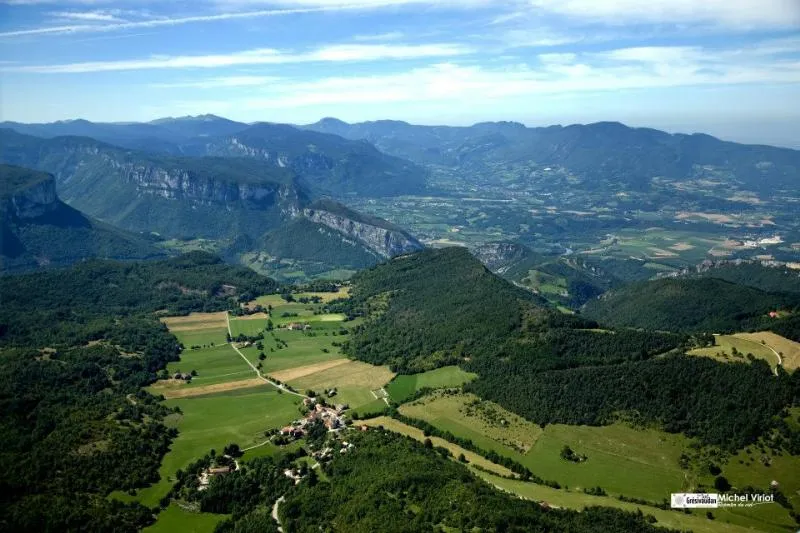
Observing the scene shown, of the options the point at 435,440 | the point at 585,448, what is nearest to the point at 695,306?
the point at 585,448

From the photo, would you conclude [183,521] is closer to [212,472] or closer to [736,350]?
[212,472]

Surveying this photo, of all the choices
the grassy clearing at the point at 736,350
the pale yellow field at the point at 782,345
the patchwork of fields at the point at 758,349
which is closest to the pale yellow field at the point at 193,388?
the grassy clearing at the point at 736,350

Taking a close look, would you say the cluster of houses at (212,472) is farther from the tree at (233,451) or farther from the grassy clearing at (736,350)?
the grassy clearing at (736,350)

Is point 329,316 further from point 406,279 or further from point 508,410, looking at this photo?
point 508,410

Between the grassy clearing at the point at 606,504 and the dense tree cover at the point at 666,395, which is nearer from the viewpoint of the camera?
the grassy clearing at the point at 606,504

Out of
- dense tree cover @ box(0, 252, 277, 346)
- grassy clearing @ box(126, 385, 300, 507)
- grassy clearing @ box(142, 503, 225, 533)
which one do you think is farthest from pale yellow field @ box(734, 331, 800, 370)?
dense tree cover @ box(0, 252, 277, 346)

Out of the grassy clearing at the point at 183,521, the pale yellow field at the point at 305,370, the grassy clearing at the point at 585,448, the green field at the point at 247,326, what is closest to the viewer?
the grassy clearing at the point at 183,521
